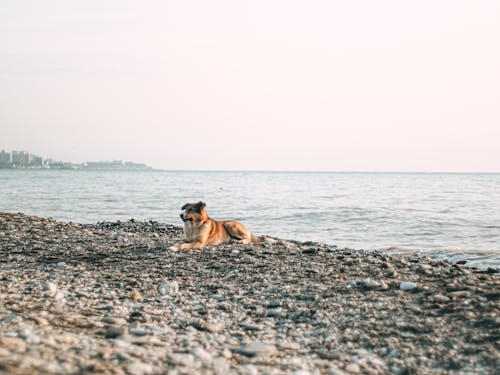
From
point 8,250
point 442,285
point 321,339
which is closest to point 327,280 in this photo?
point 442,285

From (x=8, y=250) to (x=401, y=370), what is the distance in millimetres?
11046

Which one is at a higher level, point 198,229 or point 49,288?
point 198,229

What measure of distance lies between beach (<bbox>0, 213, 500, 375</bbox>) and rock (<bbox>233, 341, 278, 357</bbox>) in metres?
0.01

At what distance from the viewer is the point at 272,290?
853 cm

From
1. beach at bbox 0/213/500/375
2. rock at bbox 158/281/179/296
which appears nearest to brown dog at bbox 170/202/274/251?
beach at bbox 0/213/500/375

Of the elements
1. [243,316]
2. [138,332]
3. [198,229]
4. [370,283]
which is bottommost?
[243,316]

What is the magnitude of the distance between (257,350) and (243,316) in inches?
61.9

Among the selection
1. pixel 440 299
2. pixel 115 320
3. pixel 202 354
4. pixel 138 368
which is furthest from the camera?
pixel 440 299

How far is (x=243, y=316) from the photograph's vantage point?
7.14 metres

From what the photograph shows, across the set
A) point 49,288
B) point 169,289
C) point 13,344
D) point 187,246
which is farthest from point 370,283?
point 187,246

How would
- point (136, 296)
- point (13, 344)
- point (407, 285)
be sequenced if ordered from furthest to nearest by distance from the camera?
1. point (407, 285)
2. point (136, 296)
3. point (13, 344)

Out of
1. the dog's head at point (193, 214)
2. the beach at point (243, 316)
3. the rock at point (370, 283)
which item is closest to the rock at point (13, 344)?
the beach at point (243, 316)

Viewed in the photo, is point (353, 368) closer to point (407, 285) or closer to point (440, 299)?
point (440, 299)

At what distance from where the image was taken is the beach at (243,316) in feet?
16.9
